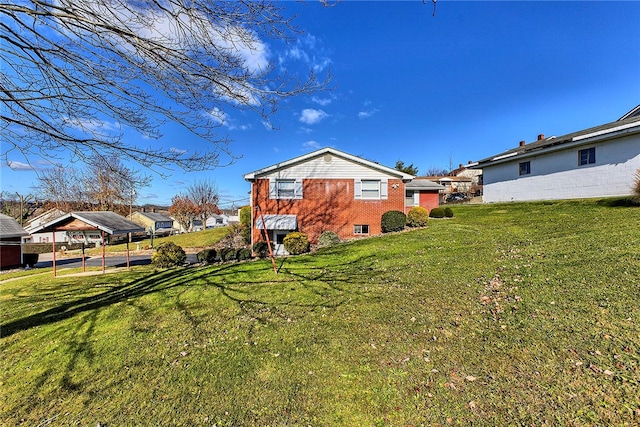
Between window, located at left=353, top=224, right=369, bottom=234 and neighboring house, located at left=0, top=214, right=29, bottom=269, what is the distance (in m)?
24.1

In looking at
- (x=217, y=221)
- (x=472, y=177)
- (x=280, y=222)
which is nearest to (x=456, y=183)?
(x=472, y=177)

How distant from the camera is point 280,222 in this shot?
55.6 feet

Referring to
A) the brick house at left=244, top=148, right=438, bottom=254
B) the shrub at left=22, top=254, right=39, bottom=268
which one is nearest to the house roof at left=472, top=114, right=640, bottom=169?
the brick house at left=244, top=148, right=438, bottom=254

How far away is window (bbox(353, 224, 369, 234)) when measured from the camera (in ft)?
58.4

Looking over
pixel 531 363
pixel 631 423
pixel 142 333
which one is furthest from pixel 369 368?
pixel 142 333

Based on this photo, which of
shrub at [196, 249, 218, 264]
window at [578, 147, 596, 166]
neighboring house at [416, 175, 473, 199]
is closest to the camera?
shrub at [196, 249, 218, 264]

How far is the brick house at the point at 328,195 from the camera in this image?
1764 cm

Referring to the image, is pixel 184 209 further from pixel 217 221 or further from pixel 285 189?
pixel 285 189

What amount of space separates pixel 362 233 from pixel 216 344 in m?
13.8

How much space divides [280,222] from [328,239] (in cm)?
320

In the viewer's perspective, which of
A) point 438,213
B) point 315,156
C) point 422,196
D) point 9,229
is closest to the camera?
point 315,156

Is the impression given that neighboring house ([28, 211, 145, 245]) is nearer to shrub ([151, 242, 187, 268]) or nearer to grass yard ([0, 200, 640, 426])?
shrub ([151, 242, 187, 268])

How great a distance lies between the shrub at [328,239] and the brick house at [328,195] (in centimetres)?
83

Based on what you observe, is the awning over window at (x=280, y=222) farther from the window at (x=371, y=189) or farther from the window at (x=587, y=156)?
the window at (x=587, y=156)
